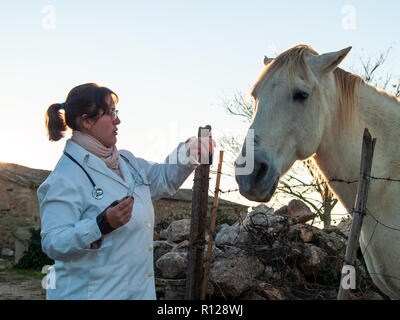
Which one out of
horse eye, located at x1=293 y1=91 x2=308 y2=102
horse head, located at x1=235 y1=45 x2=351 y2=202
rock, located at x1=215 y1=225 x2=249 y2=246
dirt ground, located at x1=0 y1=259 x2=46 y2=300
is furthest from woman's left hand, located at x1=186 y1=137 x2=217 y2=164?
dirt ground, located at x1=0 y1=259 x2=46 y2=300

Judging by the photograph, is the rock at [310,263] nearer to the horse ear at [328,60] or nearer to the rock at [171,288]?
the rock at [171,288]

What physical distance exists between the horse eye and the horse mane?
78 mm

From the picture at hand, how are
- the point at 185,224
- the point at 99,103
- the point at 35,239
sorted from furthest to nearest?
the point at 35,239, the point at 185,224, the point at 99,103

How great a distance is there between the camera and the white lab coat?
1754mm

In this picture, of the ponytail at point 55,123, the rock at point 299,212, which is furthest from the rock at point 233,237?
the ponytail at point 55,123

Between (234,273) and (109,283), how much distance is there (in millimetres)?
3381

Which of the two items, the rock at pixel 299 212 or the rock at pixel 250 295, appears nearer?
the rock at pixel 250 295

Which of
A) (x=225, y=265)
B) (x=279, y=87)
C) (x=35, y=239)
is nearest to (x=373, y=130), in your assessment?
(x=279, y=87)

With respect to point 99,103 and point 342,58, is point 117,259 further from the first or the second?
point 342,58

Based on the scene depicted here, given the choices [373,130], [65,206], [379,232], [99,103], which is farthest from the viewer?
[373,130]

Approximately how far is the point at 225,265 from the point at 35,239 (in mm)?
8207

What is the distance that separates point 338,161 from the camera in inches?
98.6

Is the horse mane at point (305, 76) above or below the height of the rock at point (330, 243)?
above

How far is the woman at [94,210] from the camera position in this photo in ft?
5.74
